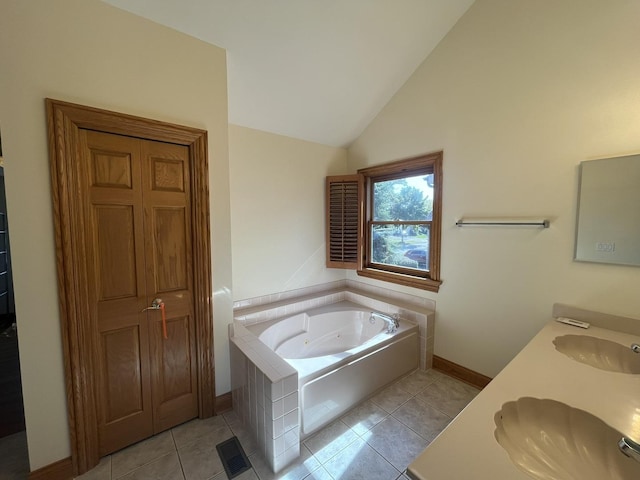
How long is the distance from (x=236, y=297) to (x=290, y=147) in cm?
164

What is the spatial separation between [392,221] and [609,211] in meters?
1.63

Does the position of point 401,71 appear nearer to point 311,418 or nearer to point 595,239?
point 595,239

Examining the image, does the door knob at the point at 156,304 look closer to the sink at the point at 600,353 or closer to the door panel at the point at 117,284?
the door panel at the point at 117,284

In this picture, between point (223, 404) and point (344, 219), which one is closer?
point (223, 404)

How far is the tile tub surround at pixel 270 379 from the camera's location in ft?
4.84

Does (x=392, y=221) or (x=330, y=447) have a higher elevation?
(x=392, y=221)

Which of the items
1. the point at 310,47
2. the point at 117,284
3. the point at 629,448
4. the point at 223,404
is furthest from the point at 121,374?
the point at 310,47

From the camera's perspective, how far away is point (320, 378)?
1.75 metres

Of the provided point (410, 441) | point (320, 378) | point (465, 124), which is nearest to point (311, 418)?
point (320, 378)

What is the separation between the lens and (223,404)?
1.96m

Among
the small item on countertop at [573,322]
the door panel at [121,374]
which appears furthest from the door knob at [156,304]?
the small item on countertop at [573,322]

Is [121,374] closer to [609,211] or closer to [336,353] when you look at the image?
[336,353]

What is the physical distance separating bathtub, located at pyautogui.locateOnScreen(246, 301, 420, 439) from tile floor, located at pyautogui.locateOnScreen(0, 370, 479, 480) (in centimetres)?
14

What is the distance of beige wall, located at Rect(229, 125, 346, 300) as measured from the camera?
2510 millimetres
